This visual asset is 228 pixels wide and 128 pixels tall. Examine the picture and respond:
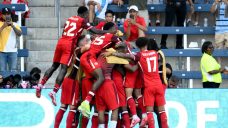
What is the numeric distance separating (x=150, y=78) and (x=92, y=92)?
1.29 m

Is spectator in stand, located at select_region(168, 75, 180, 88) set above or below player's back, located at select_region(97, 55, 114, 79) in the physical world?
below

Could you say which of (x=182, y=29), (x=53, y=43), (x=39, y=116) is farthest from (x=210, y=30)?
(x=39, y=116)

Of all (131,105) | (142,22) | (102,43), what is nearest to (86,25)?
(102,43)

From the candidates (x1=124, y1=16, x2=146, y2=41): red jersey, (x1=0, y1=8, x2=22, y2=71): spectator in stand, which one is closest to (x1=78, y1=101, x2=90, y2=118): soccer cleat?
(x1=0, y1=8, x2=22, y2=71): spectator in stand

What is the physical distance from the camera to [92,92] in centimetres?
1783

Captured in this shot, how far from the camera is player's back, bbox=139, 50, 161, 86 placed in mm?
18453

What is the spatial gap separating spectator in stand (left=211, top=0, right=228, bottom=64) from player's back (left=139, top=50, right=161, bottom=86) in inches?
204

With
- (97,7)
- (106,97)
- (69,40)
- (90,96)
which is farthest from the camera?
(97,7)

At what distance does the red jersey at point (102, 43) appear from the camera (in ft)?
59.7

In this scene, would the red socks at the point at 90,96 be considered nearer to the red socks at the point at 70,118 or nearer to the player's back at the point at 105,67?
the player's back at the point at 105,67

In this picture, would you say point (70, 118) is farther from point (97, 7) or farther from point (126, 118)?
point (97, 7)

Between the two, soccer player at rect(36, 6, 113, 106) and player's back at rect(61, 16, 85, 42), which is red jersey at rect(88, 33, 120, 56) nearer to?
soccer player at rect(36, 6, 113, 106)

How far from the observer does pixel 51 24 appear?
79.0 feet

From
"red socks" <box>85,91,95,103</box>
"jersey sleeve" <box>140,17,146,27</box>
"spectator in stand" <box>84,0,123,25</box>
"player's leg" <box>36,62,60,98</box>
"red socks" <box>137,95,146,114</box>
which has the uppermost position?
"spectator in stand" <box>84,0,123,25</box>
